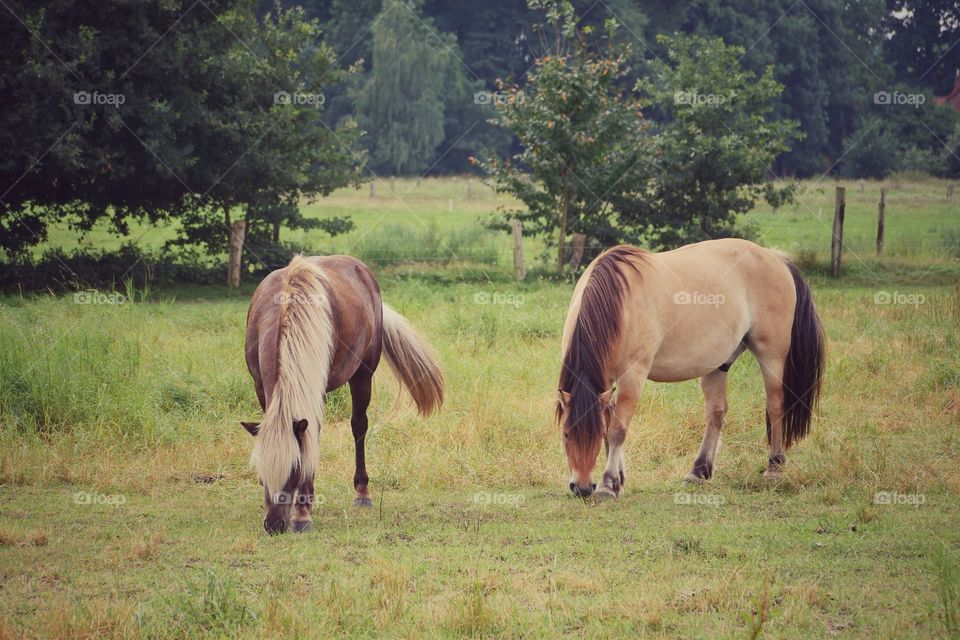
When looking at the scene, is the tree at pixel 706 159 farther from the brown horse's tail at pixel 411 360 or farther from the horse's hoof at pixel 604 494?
the horse's hoof at pixel 604 494

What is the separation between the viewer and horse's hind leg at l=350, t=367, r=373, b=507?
6809 millimetres

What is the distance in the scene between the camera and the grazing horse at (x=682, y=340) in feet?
21.5

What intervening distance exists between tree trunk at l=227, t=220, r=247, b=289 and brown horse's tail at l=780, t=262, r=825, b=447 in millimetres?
11224

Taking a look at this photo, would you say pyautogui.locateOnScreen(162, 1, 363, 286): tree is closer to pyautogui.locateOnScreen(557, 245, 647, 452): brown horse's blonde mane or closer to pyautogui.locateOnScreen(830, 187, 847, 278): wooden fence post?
pyautogui.locateOnScreen(830, 187, 847, 278): wooden fence post

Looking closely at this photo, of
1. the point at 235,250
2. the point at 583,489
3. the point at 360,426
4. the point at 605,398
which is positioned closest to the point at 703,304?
the point at 605,398

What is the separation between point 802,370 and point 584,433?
247 cm

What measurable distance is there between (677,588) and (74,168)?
41.9ft

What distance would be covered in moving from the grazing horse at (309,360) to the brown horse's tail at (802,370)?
115 inches

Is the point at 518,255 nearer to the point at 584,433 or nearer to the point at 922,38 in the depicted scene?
the point at 584,433

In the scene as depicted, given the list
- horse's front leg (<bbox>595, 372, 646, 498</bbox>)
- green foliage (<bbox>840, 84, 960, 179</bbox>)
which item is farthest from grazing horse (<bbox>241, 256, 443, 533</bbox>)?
green foliage (<bbox>840, 84, 960, 179</bbox>)

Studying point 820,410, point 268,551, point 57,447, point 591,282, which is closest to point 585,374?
point 591,282

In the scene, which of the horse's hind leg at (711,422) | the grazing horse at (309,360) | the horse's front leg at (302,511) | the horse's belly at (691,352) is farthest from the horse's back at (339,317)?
the horse's hind leg at (711,422)

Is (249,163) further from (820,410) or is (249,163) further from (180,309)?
(820,410)

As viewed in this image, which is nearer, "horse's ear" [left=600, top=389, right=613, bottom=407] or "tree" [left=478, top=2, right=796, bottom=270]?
"horse's ear" [left=600, top=389, right=613, bottom=407]
